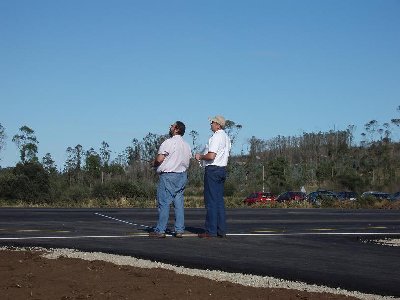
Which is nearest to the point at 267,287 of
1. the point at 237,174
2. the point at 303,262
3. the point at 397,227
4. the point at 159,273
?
the point at 159,273

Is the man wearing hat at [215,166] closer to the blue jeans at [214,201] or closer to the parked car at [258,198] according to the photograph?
the blue jeans at [214,201]

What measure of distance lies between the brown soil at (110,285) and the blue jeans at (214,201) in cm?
382

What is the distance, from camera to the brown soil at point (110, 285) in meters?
4.96

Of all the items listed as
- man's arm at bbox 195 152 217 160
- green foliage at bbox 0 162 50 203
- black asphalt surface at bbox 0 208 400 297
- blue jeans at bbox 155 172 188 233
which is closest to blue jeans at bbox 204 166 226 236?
man's arm at bbox 195 152 217 160

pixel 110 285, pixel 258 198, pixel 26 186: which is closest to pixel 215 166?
pixel 110 285

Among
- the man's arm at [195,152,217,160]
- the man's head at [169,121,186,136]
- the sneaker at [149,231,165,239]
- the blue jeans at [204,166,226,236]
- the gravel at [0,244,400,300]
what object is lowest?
the gravel at [0,244,400,300]

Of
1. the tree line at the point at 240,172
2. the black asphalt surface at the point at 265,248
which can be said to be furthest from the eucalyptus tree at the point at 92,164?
the black asphalt surface at the point at 265,248

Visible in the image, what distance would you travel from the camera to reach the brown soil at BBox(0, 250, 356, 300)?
4.96 meters

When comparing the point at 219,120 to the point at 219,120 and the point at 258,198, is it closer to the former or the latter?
the point at 219,120

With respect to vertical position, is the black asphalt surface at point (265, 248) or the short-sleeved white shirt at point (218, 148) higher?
the short-sleeved white shirt at point (218, 148)

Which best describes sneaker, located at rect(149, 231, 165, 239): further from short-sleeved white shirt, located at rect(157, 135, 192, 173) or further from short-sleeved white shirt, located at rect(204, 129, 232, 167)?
short-sleeved white shirt, located at rect(204, 129, 232, 167)

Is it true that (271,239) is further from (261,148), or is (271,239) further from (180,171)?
(261,148)

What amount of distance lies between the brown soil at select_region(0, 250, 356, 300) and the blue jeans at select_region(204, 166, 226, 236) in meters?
3.82

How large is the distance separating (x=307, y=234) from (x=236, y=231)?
1.20 m
